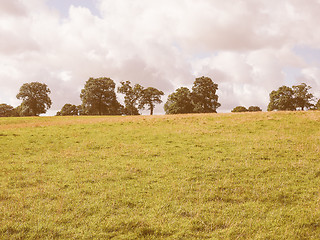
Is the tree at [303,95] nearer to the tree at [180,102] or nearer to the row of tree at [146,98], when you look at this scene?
the row of tree at [146,98]

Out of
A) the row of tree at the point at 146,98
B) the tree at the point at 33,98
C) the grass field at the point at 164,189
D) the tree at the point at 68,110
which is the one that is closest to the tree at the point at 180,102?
the row of tree at the point at 146,98

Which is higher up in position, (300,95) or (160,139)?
(300,95)

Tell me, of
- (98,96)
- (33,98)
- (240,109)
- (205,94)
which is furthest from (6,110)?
(240,109)

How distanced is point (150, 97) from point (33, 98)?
132 ft

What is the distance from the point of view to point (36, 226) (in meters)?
7.93

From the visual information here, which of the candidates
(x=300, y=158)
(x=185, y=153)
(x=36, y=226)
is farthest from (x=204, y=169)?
(x=36, y=226)

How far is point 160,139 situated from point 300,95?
87.0 meters

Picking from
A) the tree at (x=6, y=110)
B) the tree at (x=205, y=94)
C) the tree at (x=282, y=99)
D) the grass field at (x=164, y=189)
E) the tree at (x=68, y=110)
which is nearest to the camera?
the grass field at (x=164, y=189)

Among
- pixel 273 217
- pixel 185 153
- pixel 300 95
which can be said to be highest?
pixel 300 95

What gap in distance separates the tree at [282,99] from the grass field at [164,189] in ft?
238

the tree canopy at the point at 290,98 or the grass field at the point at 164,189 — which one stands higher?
the tree canopy at the point at 290,98

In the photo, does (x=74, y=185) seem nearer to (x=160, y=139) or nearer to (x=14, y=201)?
(x=14, y=201)

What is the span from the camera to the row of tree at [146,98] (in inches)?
3162

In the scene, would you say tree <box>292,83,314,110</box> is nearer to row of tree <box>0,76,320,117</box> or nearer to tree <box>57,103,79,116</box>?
row of tree <box>0,76,320,117</box>
